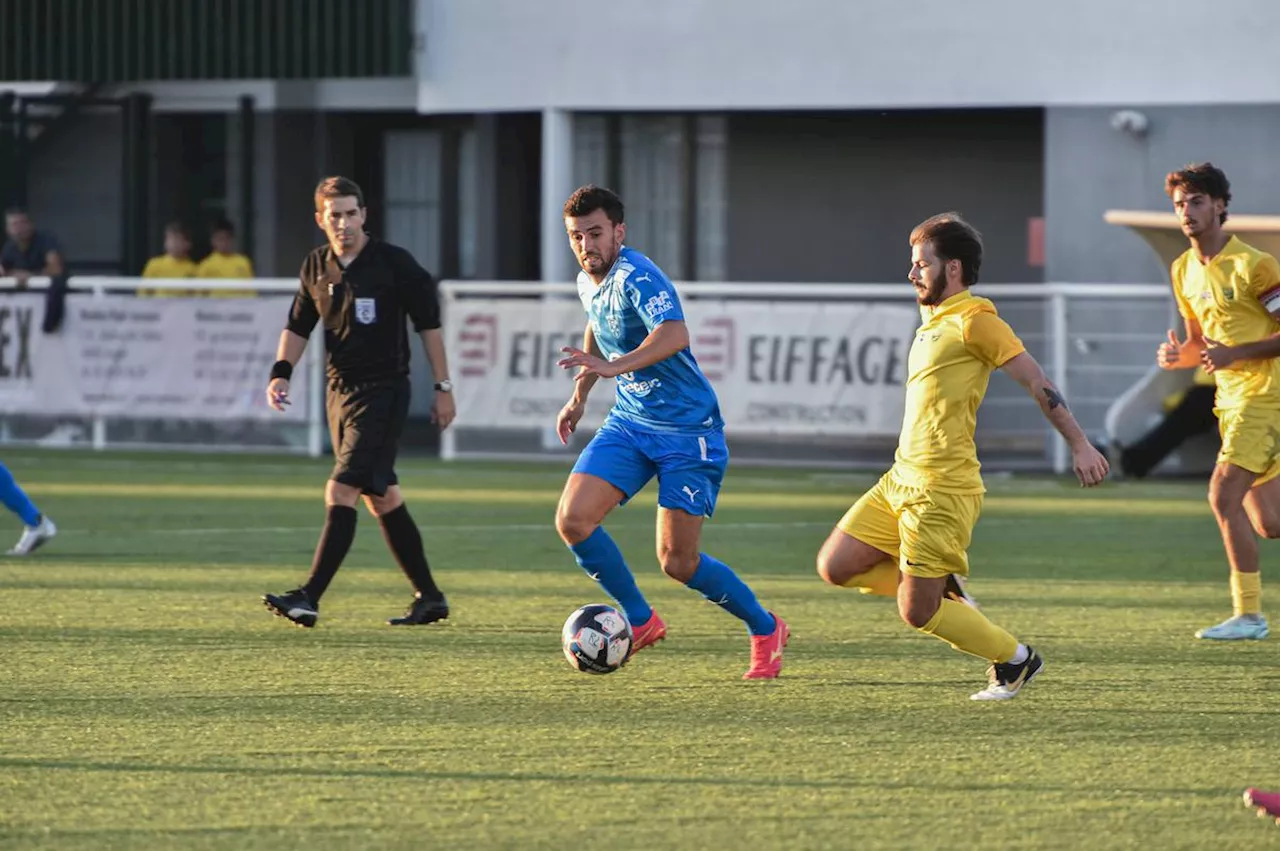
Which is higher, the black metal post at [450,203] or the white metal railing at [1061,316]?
the black metal post at [450,203]

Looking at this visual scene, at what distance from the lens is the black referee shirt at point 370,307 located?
9.45 m

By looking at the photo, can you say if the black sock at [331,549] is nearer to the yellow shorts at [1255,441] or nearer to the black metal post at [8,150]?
the yellow shorts at [1255,441]

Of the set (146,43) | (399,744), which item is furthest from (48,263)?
(399,744)

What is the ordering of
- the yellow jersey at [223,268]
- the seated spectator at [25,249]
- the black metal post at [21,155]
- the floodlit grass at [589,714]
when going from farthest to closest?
the black metal post at [21,155] → the seated spectator at [25,249] → the yellow jersey at [223,268] → the floodlit grass at [589,714]

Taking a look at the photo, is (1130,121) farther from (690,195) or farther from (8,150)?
(8,150)

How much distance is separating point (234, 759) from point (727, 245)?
16.9 metres

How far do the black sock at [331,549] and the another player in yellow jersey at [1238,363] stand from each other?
3415 mm

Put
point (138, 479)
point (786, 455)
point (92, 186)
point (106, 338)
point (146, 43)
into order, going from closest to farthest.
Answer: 1. point (138, 479)
2. point (786, 455)
3. point (106, 338)
4. point (146, 43)
5. point (92, 186)

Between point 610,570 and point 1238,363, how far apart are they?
8.75 feet

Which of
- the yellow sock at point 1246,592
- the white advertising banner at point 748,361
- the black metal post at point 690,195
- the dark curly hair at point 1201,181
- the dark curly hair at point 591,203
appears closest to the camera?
the dark curly hair at point 591,203

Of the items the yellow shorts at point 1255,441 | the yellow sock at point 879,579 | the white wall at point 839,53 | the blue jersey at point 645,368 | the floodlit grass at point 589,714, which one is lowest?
the floodlit grass at point 589,714

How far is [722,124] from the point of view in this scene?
2295cm

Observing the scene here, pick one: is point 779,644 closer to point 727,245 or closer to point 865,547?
point 865,547

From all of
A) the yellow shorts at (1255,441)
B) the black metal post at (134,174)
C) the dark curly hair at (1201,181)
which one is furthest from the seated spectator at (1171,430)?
the black metal post at (134,174)
